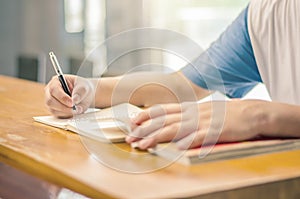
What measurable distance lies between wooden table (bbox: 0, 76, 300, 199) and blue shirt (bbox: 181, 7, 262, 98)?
58 cm

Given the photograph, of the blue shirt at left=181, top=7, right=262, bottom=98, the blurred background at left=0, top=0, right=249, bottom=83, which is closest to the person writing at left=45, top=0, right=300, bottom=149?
the blue shirt at left=181, top=7, right=262, bottom=98

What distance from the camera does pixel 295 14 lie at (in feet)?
4.83

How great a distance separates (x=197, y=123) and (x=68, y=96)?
0.40 meters

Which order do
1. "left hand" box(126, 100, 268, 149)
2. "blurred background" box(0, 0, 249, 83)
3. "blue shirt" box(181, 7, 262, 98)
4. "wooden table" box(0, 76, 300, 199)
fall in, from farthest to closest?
"blurred background" box(0, 0, 249, 83), "blue shirt" box(181, 7, 262, 98), "left hand" box(126, 100, 268, 149), "wooden table" box(0, 76, 300, 199)

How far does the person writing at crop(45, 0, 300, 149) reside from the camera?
3.35 ft

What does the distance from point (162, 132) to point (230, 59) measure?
741 mm

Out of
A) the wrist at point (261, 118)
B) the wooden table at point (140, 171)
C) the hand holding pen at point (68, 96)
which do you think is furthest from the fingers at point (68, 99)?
the wrist at point (261, 118)

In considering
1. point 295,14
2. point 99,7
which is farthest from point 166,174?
point 99,7

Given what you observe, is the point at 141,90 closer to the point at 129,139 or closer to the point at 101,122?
the point at 101,122

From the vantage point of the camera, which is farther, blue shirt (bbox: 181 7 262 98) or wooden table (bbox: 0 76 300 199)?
blue shirt (bbox: 181 7 262 98)

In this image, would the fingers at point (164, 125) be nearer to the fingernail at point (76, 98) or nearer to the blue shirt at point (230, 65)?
the fingernail at point (76, 98)

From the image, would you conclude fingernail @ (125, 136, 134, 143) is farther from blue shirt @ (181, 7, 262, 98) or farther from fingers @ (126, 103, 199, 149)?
blue shirt @ (181, 7, 262, 98)

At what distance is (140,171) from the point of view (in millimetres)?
885

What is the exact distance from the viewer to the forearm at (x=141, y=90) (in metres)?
1.39
